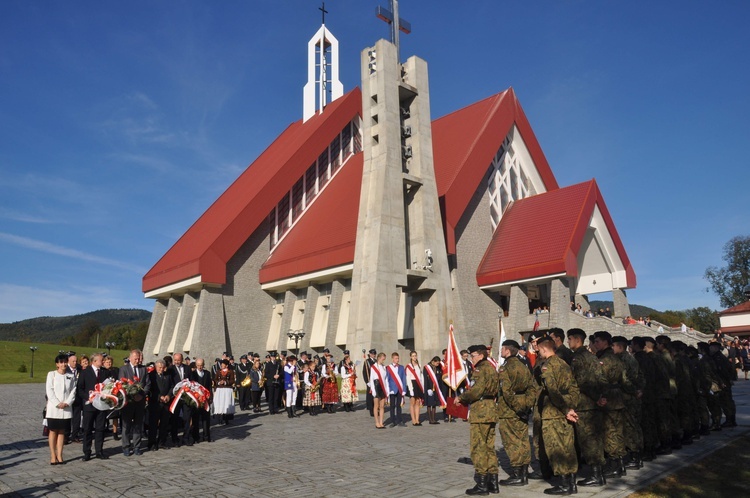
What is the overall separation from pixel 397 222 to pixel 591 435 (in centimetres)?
1820

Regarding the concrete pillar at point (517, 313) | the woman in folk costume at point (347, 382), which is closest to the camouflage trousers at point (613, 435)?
the woman in folk costume at point (347, 382)

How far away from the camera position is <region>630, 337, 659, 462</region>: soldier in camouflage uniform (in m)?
8.38

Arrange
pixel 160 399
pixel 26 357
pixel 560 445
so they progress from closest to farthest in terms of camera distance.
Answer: pixel 560 445
pixel 160 399
pixel 26 357

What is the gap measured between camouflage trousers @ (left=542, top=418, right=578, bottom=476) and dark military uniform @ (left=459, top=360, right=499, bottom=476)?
2.06 ft

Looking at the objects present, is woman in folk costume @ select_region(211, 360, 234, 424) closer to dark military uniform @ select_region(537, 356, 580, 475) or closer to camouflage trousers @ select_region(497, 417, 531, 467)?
camouflage trousers @ select_region(497, 417, 531, 467)

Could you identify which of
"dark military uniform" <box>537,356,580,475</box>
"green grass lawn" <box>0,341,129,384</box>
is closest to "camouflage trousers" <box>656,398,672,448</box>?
"dark military uniform" <box>537,356,580,475</box>

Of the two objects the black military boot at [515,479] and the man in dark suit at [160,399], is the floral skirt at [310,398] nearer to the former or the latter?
the man in dark suit at [160,399]

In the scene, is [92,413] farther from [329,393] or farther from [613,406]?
[613,406]

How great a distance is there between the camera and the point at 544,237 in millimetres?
28953

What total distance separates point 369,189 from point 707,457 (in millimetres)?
18624

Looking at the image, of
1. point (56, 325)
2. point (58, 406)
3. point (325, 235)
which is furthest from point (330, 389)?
point (56, 325)

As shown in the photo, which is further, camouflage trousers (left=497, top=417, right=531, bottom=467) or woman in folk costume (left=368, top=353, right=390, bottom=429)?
woman in folk costume (left=368, top=353, right=390, bottom=429)

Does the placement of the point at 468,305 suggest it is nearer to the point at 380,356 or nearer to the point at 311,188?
the point at 311,188

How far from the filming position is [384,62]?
2545 centimetres
